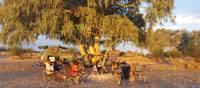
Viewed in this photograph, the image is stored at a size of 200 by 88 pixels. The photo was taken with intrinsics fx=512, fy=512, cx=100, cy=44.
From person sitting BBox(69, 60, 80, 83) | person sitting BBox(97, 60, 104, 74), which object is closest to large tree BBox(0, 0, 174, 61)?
person sitting BBox(97, 60, 104, 74)

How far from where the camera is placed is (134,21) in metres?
34.5

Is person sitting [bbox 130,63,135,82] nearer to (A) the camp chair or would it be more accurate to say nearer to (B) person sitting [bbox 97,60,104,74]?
(A) the camp chair

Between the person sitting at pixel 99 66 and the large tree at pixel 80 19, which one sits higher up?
the large tree at pixel 80 19

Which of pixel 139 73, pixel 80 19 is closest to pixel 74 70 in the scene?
pixel 139 73

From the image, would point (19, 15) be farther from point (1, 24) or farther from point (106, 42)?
point (106, 42)

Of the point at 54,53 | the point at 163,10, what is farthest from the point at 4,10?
the point at 163,10

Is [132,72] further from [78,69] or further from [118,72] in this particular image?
[78,69]

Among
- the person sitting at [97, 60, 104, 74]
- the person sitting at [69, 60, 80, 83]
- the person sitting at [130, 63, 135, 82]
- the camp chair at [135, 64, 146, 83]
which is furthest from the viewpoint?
the person sitting at [97, 60, 104, 74]

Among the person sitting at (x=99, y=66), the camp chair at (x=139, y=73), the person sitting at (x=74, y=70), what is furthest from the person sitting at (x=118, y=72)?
the person sitting at (x=99, y=66)

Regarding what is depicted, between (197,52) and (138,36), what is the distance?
34.0 meters

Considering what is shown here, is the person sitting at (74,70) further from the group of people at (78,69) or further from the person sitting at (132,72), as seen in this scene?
the person sitting at (132,72)

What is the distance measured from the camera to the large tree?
30.7m

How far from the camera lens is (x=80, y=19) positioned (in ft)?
105

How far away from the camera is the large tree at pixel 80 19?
3069cm
